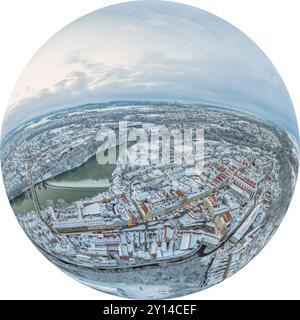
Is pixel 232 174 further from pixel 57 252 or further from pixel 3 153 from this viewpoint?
pixel 3 153
